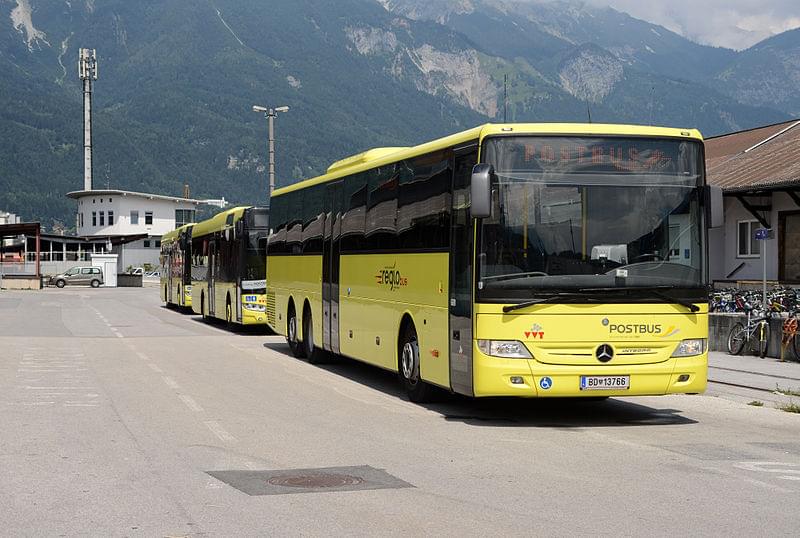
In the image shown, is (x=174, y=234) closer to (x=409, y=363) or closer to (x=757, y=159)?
(x=757, y=159)

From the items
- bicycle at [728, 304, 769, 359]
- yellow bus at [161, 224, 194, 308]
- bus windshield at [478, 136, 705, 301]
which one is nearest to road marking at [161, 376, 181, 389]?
bus windshield at [478, 136, 705, 301]

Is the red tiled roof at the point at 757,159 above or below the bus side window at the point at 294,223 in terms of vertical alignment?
above

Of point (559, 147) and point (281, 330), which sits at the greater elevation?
point (559, 147)

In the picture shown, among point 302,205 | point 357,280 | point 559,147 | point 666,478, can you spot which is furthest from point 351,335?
point 666,478

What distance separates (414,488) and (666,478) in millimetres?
1981

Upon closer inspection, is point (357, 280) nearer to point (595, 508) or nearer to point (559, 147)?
point (559, 147)

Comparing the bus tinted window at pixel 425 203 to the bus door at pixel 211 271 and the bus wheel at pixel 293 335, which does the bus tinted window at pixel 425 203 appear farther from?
the bus door at pixel 211 271

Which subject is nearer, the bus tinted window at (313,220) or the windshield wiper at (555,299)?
the windshield wiper at (555,299)

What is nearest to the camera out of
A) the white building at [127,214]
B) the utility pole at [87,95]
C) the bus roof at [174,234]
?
the bus roof at [174,234]

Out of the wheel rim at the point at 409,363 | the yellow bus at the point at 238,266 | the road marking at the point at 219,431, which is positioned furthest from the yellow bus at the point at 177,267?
the road marking at the point at 219,431

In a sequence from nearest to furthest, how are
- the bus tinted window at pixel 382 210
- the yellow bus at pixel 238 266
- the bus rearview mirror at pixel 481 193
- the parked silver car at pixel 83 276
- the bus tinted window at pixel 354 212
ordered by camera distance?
1. the bus rearview mirror at pixel 481 193
2. the bus tinted window at pixel 382 210
3. the bus tinted window at pixel 354 212
4. the yellow bus at pixel 238 266
5. the parked silver car at pixel 83 276

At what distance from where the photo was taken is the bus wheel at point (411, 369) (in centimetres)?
1432

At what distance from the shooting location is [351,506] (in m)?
7.92

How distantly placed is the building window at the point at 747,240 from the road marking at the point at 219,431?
23.4 m
